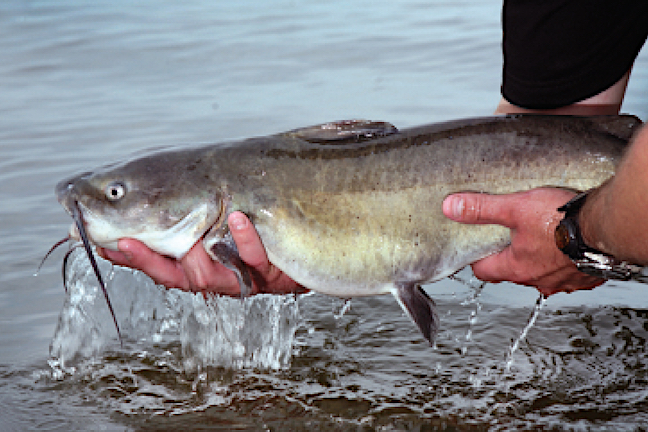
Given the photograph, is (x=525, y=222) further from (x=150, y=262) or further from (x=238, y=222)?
(x=150, y=262)

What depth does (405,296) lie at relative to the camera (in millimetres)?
2455

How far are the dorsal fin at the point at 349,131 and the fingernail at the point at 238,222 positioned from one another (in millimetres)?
321

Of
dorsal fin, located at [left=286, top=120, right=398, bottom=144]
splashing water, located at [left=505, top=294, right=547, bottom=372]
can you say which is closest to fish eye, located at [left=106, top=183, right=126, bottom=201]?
dorsal fin, located at [left=286, top=120, right=398, bottom=144]

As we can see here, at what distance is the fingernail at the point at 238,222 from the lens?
2367 millimetres

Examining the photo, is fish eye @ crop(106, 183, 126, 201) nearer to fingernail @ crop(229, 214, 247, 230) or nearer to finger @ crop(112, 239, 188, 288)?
finger @ crop(112, 239, 188, 288)

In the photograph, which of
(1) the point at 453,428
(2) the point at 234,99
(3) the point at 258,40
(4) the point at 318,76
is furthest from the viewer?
(3) the point at 258,40

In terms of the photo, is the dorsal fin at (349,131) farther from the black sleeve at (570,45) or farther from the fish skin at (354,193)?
the black sleeve at (570,45)

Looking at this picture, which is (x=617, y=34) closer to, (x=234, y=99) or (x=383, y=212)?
(x=383, y=212)

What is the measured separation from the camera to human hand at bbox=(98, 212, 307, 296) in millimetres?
2402

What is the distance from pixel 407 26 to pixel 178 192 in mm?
7259

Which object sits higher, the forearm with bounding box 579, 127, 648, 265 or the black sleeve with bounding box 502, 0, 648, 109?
the black sleeve with bounding box 502, 0, 648, 109

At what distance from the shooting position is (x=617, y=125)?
2369 millimetres

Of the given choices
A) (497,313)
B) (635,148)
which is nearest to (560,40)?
(635,148)

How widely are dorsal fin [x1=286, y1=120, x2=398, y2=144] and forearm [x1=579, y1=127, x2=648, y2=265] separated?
2.02 ft
